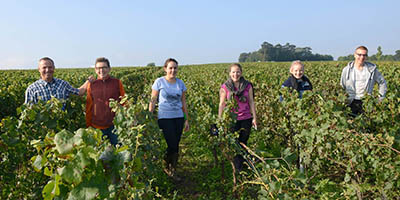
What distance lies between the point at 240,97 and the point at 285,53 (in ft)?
308

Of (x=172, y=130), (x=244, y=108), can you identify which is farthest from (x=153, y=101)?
(x=244, y=108)

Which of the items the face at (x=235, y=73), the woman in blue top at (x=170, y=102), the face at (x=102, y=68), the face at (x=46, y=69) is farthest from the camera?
the face at (x=235, y=73)

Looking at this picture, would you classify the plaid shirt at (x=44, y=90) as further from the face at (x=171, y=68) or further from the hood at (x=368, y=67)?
the hood at (x=368, y=67)

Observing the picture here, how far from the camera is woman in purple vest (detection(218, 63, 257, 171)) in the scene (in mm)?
4059

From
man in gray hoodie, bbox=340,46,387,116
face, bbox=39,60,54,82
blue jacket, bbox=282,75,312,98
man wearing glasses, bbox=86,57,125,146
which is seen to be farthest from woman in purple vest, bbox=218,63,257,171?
face, bbox=39,60,54,82

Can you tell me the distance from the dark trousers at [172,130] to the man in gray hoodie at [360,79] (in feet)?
8.91

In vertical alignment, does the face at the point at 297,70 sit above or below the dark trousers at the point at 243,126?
above

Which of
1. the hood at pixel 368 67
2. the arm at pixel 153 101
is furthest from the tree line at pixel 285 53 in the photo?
the arm at pixel 153 101

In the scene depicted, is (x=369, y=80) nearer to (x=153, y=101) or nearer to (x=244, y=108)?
(x=244, y=108)

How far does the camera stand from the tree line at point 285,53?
289 ft

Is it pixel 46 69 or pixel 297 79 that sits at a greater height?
pixel 46 69

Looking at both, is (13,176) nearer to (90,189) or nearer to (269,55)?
(90,189)

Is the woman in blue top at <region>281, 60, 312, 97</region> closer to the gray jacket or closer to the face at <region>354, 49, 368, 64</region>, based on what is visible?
the gray jacket

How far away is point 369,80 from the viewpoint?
4.27m
